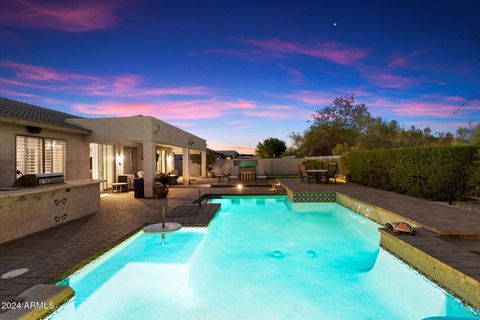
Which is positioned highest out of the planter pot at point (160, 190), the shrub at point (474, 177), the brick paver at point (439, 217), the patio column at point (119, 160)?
the patio column at point (119, 160)

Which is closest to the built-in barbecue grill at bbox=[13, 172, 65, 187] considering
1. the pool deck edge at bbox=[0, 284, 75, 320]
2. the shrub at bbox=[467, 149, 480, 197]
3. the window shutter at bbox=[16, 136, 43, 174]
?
the window shutter at bbox=[16, 136, 43, 174]

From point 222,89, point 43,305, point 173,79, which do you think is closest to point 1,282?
point 43,305

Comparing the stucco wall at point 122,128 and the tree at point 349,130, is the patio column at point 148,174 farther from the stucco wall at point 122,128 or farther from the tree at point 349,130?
the tree at point 349,130

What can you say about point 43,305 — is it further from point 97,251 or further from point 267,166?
point 267,166

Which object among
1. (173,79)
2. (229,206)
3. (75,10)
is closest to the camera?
(75,10)

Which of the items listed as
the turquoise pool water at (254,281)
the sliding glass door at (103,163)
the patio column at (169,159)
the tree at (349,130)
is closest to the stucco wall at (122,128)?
the sliding glass door at (103,163)

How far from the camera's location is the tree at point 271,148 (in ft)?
139

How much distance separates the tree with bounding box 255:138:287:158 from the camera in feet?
139

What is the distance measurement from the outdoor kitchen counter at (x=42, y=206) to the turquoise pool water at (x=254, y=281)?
2.33 metres

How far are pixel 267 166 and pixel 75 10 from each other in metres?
19.9

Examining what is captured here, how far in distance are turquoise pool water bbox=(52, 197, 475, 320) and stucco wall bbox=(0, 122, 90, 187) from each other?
18.7 ft

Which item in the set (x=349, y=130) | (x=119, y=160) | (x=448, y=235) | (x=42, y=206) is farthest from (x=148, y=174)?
(x=349, y=130)

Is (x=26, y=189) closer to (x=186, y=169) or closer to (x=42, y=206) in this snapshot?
(x=42, y=206)

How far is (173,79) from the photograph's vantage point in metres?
15.4
